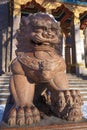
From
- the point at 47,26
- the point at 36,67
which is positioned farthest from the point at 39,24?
the point at 36,67

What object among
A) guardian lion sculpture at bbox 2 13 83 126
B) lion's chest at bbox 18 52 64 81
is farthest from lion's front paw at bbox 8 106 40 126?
lion's chest at bbox 18 52 64 81

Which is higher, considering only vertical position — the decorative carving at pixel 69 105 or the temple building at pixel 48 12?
the temple building at pixel 48 12

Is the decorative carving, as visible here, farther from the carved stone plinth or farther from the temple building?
the temple building

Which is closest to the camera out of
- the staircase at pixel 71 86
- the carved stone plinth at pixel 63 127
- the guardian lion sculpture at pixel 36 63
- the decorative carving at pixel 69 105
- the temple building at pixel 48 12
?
the carved stone plinth at pixel 63 127

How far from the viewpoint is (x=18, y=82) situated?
2504 mm

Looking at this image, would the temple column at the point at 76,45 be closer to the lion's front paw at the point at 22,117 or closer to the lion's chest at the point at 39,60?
the lion's chest at the point at 39,60

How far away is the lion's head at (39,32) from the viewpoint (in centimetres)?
252

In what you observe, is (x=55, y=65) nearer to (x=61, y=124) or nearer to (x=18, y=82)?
(x=18, y=82)

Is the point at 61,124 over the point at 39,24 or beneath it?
beneath

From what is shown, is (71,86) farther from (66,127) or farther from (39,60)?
(66,127)

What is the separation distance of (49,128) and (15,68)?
2.76 feet

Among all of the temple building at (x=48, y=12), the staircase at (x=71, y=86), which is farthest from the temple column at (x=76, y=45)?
the staircase at (x=71, y=86)

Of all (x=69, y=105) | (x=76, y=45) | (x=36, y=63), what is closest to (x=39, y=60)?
(x=36, y=63)

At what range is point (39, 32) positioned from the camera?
2525 millimetres
